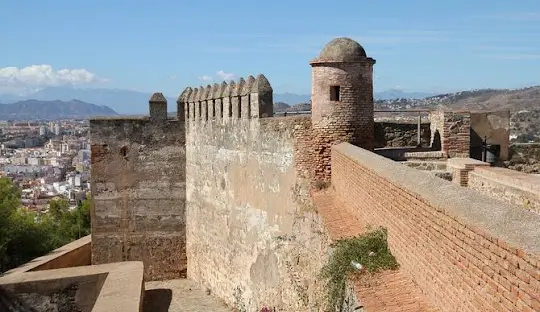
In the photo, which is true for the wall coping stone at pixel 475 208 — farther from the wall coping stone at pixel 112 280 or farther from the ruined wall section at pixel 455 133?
the wall coping stone at pixel 112 280

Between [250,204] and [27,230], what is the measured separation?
11431mm

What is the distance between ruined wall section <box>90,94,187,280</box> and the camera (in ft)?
55.5

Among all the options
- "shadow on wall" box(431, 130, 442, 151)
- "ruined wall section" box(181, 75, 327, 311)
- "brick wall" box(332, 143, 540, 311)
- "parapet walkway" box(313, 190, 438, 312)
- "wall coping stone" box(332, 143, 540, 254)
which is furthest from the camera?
"shadow on wall" box(431, 130, 442, 151)

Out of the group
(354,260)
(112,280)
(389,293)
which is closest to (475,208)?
(389,293)

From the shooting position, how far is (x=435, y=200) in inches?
187

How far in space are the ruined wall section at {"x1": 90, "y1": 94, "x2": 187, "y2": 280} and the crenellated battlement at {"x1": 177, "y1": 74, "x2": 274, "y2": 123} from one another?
30.1 inches

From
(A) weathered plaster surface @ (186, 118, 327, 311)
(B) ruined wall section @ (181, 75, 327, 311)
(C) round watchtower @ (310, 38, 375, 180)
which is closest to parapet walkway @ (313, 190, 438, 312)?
(B) ruined wall section @ (181, 75, 327, 311)

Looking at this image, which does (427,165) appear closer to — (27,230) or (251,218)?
(251,218)

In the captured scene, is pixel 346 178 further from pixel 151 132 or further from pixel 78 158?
pixel 78 158

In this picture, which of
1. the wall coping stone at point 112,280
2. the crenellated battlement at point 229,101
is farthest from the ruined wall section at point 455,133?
the wall coping stone at point 112,280

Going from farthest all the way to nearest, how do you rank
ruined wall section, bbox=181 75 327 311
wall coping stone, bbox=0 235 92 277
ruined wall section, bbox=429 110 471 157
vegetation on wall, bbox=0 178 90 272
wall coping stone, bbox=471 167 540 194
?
vegetation on wall, bbox=0 178 90 272 → wall coping stone, bbox=0 235 92 277 → ruined wall section, bbox=429 110 471 157 → ruined wall section, bbox=181 75 327 311 → wall coping stone, bbox=471 167 540 194

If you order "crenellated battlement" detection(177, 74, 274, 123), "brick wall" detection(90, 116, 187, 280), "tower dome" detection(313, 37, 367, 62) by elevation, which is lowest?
"brick wall" detection(90, 116, 187, 280)

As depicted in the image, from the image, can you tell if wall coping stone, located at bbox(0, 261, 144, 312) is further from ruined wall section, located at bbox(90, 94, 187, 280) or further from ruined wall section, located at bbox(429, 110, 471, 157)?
ruined wall section, located at bbox(429, 110, 471, 157)

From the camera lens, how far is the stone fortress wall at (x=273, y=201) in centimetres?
416
